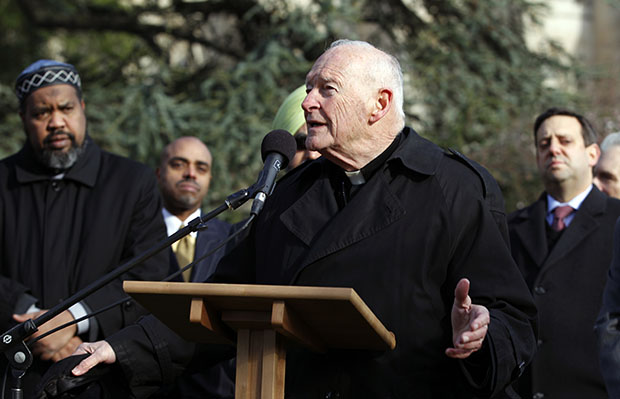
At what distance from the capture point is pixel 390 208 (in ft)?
10.2

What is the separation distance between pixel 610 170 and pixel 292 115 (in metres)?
2.41

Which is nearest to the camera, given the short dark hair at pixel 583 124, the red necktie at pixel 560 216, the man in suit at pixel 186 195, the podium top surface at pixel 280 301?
the podium top surface at pixel 280 301

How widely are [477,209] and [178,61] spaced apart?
8.92m

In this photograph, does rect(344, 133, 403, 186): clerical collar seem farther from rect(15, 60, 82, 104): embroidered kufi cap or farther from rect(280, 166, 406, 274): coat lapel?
rect(15, 60, 82, 104): embroidered kufi cap

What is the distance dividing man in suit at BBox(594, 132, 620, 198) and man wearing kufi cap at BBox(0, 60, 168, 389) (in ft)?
10.1

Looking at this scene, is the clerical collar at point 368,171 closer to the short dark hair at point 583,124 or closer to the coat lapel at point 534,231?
the coat lapel at point 534,231

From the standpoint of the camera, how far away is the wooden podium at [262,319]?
248cm

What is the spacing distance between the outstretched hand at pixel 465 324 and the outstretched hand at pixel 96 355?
4.36 ft

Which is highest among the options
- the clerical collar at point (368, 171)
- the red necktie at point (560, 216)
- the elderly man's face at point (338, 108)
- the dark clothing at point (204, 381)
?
the elderly man's face at point (338, 108)

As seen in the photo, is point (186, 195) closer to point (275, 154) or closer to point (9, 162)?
point (9, 162)

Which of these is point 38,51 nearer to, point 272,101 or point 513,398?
point 272,101

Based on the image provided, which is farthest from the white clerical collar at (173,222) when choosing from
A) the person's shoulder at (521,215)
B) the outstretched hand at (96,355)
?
the outstretched hand at (96,355)

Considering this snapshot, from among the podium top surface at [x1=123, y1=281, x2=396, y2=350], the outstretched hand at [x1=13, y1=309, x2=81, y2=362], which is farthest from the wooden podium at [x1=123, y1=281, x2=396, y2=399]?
the outstretched hand at [x1=13, y1=309, x2=81, y2=362]

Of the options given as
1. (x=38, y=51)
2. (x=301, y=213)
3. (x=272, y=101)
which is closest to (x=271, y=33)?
(x=272, y=101)
